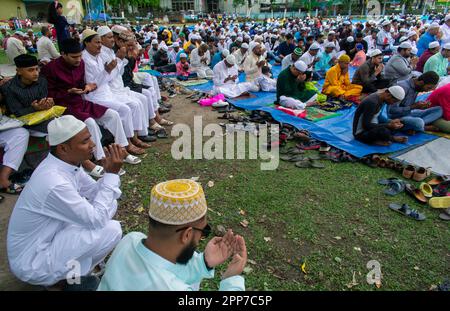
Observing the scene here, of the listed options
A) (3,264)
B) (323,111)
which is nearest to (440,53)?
(323,111)

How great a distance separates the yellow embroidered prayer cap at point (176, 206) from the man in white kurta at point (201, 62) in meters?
9.23

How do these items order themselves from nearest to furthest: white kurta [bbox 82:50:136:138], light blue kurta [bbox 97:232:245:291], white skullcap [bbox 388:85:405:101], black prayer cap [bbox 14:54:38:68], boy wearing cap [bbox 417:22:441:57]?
light blue kurta [bbox 97:232:245:291] → black prayer cap [bbox 14:54:38:68] → white kurta [bbox 82:50:136:138] → white skullcap [bbox 388:85:405:101] → boy wearing cap [bbox 417:22:441:57]

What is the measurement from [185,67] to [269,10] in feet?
162

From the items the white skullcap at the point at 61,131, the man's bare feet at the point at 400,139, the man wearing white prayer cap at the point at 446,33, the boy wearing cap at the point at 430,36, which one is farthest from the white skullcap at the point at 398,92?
the man wearing white prayer cap at the point at 446,33

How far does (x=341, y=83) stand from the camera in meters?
7.66

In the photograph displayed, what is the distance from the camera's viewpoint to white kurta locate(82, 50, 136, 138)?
4.71 m

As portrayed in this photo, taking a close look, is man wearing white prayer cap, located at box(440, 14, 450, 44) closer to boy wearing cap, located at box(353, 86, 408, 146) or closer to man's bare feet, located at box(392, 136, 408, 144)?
boy wearing cap, located at box(353, 86, 408, 146)

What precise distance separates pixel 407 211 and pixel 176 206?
3.17 meters

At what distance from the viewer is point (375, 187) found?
4102 mm

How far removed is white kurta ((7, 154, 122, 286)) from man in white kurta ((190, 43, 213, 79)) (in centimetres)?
859

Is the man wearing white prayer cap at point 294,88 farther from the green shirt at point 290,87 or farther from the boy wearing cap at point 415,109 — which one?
the boy wearing cap at point 415,109

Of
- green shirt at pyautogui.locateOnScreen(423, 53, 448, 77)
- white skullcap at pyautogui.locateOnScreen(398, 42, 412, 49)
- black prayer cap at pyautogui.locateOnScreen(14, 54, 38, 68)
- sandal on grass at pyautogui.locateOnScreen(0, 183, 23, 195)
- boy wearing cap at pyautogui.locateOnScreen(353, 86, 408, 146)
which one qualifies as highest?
black prayer cap at pyautogui.locateOnScreen(14, 54, 38, 68)

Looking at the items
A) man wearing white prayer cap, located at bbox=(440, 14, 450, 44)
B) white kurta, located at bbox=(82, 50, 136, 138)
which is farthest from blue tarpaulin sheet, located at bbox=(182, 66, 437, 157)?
man wearing white prayer cap, located at bbox=(440, 14, 450, 44)

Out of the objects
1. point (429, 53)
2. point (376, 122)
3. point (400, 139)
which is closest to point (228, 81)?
point (376, 122)
